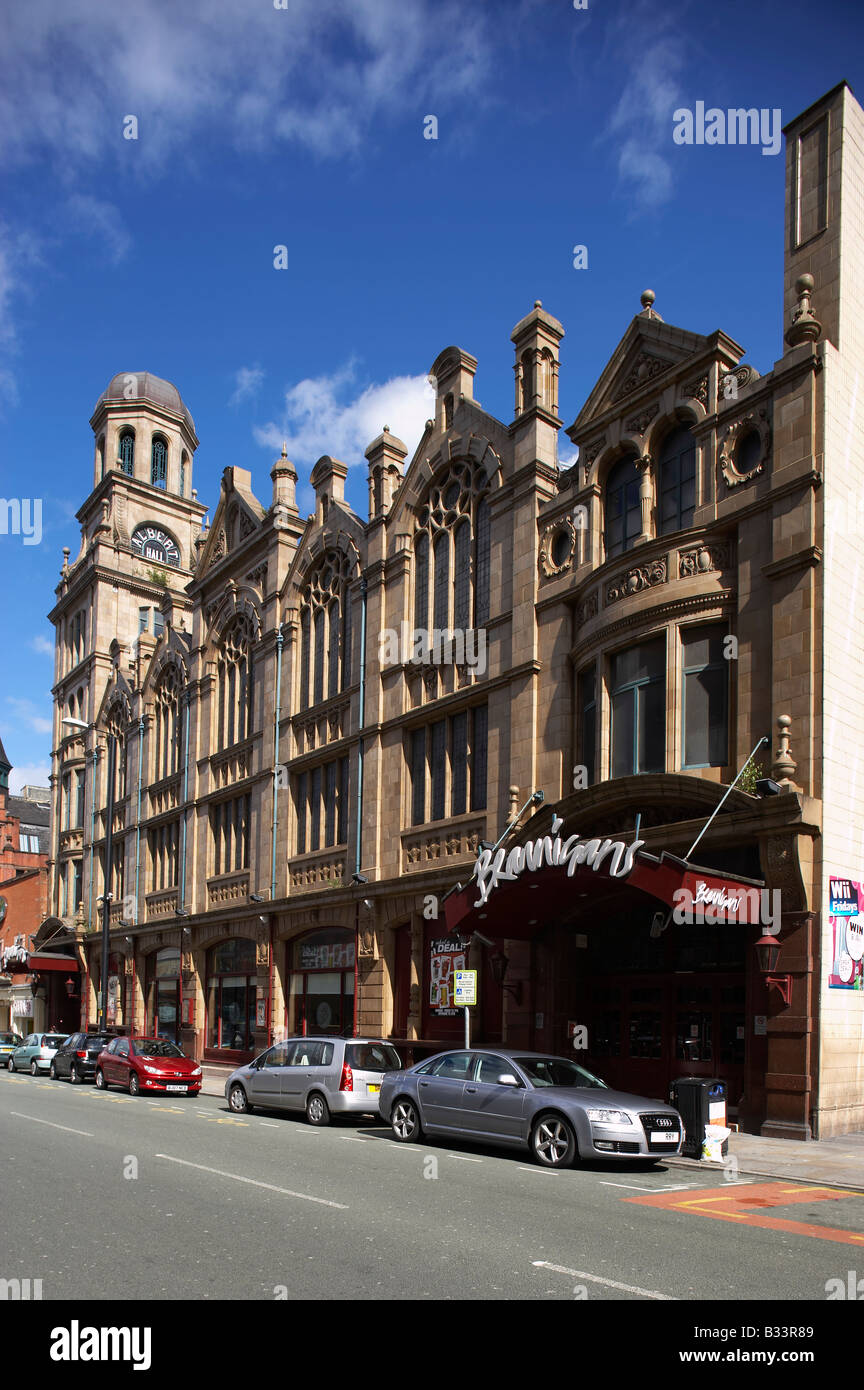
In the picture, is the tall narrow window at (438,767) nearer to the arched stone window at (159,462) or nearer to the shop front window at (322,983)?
the shop front window at (322,983)

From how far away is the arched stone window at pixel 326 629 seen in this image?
32.0m

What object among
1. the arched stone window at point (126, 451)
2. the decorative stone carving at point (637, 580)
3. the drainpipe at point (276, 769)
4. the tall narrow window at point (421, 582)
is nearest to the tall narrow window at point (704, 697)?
the decorative stone carving at point (637, 580)

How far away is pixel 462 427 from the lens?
27.2 metres

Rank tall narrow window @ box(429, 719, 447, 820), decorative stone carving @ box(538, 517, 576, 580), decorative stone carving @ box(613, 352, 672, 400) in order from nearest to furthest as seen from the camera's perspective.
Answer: decorative stone carving @ box(613, 352, 672, 400) → decorative stone carving @ box(538, 517, 576, 580) → tall narrow window @ box(429, 719, 447, 820)

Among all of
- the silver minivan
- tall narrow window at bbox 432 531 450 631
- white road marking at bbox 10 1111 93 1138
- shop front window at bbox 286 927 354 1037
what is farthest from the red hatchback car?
tall narrow window at bbox 432 531 450 631

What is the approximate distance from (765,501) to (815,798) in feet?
15.9

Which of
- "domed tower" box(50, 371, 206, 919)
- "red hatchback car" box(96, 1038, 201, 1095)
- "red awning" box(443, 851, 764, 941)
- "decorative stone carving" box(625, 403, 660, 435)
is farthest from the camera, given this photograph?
"domed tower" box(50, 371, 206, 919)

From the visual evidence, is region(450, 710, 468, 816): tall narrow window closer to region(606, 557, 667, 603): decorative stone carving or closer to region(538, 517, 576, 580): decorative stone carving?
region(538, 517, 576, 580): decorative stone carving

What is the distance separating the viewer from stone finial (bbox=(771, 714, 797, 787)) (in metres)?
17.0

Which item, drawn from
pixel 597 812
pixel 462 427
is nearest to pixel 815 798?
pixel 597 812

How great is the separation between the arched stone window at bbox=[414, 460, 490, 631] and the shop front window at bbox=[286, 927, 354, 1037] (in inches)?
348

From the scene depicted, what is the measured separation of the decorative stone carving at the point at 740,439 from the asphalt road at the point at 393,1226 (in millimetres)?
10843

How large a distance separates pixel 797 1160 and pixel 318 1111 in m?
8.25
